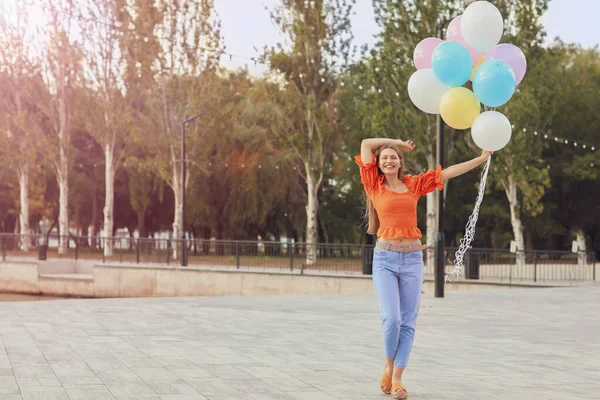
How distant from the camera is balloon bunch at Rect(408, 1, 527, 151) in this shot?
773 cm

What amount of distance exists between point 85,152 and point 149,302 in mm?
40000

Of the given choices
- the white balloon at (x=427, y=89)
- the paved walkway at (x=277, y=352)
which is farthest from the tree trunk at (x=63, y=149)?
the white balloon at (x=427, y=89)

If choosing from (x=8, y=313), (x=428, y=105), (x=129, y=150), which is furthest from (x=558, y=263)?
(x=129, y=150)

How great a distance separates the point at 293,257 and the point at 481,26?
23822mm

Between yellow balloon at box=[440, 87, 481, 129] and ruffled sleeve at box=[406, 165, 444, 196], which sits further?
yellow balloon at box=[440, 87, 481, 129]

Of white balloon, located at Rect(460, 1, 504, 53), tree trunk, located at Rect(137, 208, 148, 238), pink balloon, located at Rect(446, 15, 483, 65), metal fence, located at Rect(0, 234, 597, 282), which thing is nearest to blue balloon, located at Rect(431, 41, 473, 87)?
white balloon, located at Rect(460, 1, 504, 53)

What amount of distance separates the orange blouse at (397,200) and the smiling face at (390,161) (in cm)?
11

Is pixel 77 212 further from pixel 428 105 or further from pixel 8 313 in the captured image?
pixel 428 105

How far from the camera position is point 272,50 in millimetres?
41188

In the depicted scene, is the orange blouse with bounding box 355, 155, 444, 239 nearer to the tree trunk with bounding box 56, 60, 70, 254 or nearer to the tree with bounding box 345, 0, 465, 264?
the tree with bounding box 345, 0, 465, 264

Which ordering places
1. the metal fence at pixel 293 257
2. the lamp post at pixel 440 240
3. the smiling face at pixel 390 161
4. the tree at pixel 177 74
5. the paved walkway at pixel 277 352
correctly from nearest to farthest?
1. the smiling face at pixel 390 161
2. the paved walkway at pixel 277 352
3. the lamp post at pixel 440 240
4. the metal fence at pixel 293 257
5. the tree at pixel 177 74

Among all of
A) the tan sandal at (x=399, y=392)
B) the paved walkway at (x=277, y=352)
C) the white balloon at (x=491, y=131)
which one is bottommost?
the paved walkway at (x=277, y=352)

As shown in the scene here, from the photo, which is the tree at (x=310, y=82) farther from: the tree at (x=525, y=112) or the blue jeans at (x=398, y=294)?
the blue jeans at (x=398, y=294)

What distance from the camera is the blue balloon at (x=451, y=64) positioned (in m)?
7.86
